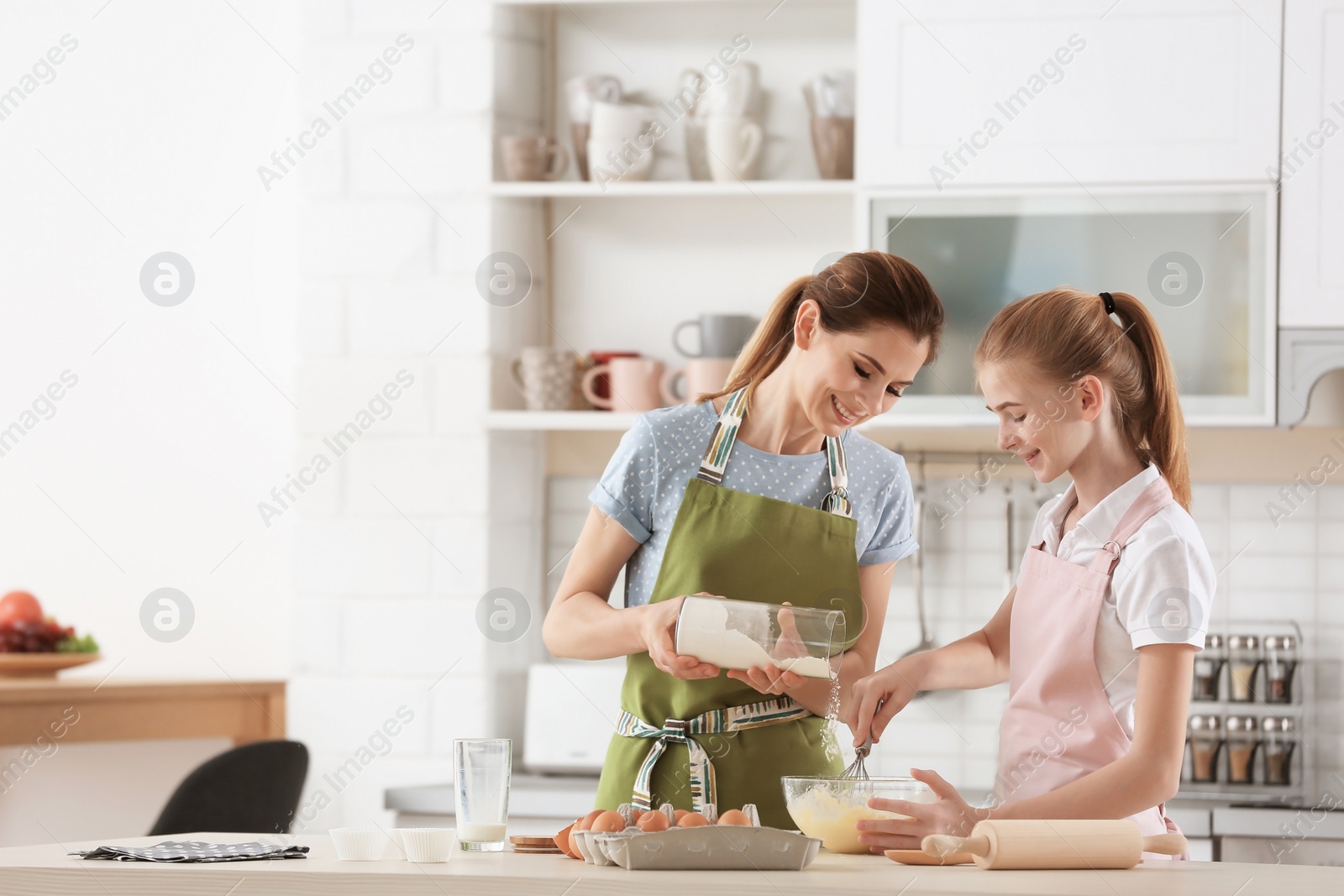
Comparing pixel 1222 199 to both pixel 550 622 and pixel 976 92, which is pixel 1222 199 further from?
pixel 550 622

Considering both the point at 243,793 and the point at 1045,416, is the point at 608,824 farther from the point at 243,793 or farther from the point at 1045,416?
the point at 243,793

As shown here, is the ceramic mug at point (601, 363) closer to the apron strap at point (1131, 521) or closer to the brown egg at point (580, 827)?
the apron strap at point (1131, 521)

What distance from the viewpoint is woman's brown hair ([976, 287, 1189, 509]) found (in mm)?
1621

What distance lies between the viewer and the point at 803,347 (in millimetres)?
1842

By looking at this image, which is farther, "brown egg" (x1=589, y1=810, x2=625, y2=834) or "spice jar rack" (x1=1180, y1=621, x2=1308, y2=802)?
"spice jar rack" (x1=1180, y1=621, x2=1308, y2=802)

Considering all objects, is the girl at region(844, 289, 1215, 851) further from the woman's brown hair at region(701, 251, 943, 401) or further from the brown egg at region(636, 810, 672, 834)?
the brown egg at region(636, 810, 672, 834)

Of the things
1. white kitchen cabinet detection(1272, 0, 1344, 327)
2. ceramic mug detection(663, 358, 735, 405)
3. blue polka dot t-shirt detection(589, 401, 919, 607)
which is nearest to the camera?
blue polka dot t-shirt detection(589, 401, 919, 607)

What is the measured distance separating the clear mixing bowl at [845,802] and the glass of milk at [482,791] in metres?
0.31

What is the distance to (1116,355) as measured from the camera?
1634mm

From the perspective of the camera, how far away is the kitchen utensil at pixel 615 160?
303 cm

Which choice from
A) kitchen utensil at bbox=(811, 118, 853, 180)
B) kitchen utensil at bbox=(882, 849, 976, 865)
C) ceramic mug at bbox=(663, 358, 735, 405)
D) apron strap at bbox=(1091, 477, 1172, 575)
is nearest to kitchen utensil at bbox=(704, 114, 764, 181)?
kitchen utensil at bbox=(811, 118, 853, 180)

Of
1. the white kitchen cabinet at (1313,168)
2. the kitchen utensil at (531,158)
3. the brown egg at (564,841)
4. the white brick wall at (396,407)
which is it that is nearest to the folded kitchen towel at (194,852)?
the brown egg at (564,841)

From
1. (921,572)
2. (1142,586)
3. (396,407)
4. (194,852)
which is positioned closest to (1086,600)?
(1142,586)

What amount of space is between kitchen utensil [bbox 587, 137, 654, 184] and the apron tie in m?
1.55
